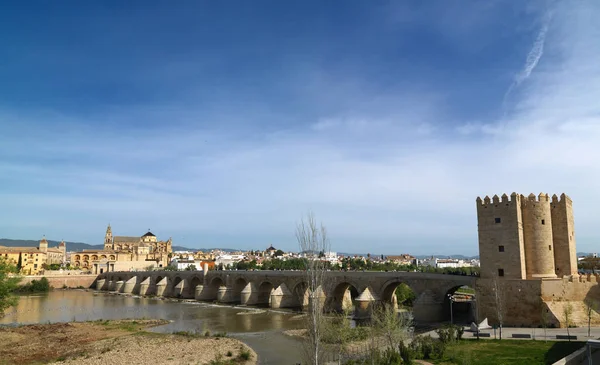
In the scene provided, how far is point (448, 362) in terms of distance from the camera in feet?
68.3

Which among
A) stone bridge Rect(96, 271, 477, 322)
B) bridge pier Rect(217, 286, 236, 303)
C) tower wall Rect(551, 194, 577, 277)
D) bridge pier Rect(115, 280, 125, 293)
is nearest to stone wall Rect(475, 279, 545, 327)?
stone bridge Rect(96, 271, 477, 322)

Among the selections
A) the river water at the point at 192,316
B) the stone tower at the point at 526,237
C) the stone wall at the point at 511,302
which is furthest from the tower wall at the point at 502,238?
the river water at the point at 192,316

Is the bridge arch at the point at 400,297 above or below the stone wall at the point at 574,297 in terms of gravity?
below

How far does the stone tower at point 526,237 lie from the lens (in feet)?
94.3

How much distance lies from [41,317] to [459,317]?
136ft

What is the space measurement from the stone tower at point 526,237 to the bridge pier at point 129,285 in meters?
67.9

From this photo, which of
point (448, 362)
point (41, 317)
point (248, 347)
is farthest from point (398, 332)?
point (41, 317)

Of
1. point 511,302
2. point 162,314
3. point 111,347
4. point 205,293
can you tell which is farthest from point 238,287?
point 511,302

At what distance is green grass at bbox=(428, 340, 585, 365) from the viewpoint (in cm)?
1980

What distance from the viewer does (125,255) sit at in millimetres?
119062

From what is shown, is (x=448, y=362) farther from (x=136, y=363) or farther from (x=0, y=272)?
(x=0, y=272)

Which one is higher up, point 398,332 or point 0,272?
point 0,272

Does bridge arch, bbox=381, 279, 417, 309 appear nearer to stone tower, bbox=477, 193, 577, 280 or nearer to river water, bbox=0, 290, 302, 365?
river water, bbox=0, 290, 302, 365

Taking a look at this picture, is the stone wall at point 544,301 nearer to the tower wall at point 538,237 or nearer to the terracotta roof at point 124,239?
the tower wall at point 538,237
